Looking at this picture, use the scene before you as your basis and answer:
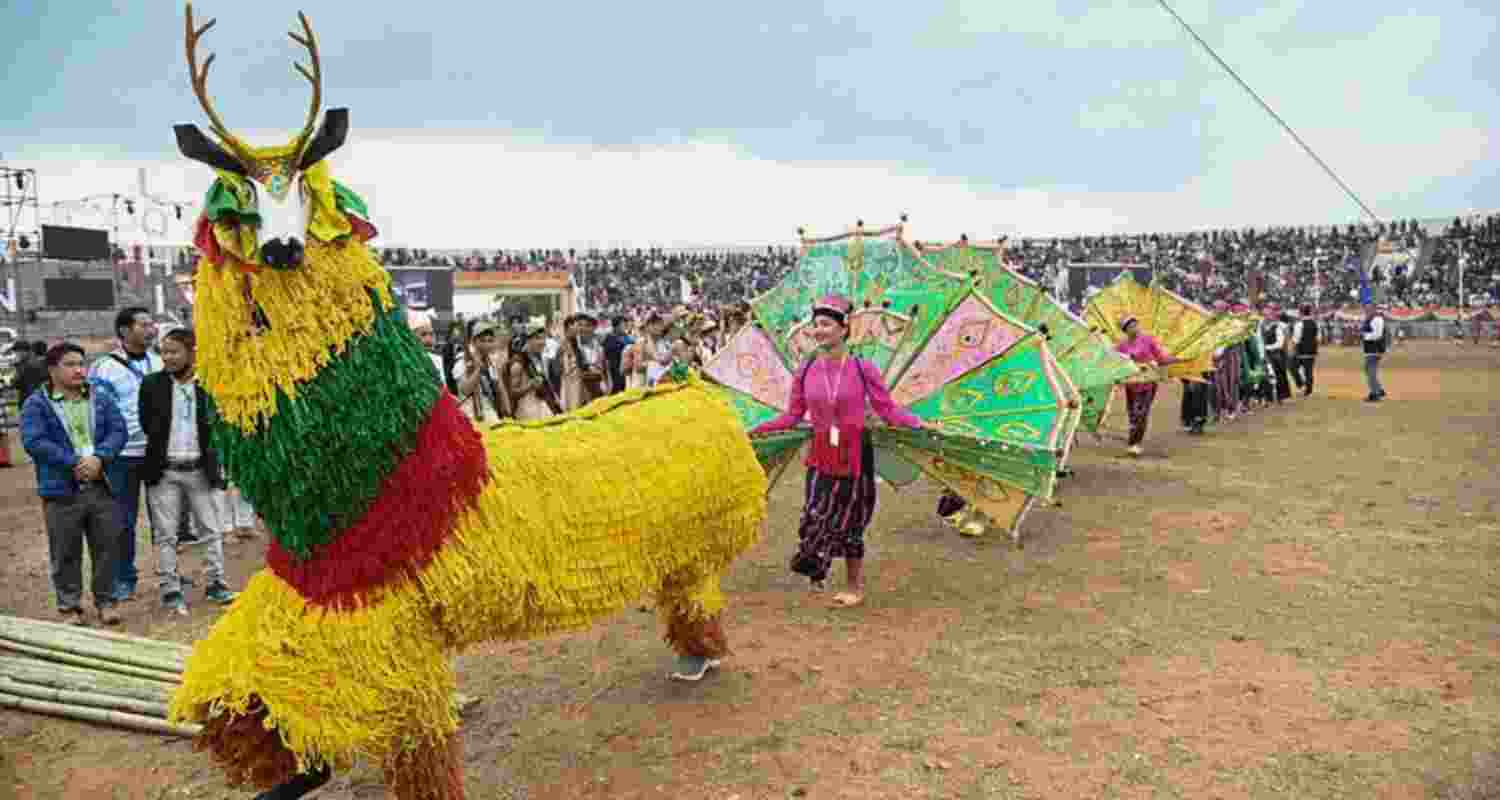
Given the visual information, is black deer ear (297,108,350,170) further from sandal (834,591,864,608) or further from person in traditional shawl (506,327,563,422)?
person in traditional shawl (506,327,563,422)

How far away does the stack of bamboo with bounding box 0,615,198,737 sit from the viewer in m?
4.68

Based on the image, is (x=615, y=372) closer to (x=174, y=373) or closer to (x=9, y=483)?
(x=174, y=373)

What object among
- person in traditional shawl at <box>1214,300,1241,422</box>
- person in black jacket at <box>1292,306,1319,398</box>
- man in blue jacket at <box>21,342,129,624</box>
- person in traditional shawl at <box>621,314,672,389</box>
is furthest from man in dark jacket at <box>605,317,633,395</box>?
person in black jacket at <box>1292,306,1319,398</box>

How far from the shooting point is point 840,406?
19.4ft

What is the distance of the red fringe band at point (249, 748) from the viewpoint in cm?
289

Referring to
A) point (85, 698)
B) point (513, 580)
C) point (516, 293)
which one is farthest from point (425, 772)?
point (516, 293)

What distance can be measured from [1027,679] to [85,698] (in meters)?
4.42

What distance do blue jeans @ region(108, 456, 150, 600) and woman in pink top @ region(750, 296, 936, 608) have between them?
3900 millimetres

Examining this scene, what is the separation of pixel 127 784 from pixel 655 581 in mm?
2284

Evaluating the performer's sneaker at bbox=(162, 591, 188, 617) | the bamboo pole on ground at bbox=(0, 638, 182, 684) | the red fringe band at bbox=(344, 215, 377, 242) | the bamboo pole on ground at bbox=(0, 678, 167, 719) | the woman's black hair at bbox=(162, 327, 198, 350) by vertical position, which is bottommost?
the performer's sneaker at bbox=(162, 591, 188, 617)

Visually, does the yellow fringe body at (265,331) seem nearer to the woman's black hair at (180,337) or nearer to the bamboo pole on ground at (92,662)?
the bamboo pole on ground at (92,662)

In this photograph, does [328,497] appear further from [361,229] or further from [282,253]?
[361,229]

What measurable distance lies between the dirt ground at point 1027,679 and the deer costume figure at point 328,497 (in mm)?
1128

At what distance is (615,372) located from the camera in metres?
11.9
